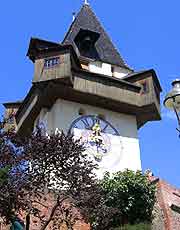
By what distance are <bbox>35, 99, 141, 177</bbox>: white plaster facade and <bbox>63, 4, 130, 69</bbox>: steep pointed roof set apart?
381 centimetres

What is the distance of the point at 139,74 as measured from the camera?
28391 mm

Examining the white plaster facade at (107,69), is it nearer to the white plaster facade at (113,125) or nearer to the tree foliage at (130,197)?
→ the white plaster facade at (113,125)

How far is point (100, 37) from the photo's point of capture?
31.9 m

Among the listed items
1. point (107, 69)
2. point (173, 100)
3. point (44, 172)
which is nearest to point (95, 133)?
point (107, 69)

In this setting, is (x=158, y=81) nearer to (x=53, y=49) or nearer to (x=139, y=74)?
(x=139, y=74)

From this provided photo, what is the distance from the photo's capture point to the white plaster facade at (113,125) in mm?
25547

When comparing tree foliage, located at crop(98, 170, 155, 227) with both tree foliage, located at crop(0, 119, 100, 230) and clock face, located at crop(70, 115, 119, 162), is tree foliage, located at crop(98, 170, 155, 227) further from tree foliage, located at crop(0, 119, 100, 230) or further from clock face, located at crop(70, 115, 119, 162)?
tree foliage, located at crop(0, 119, 100, 230)

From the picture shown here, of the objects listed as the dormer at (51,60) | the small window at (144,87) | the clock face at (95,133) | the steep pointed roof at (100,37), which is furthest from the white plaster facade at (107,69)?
the clock face at (95,133)

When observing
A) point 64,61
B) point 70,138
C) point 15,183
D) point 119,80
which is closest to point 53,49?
point 64,61

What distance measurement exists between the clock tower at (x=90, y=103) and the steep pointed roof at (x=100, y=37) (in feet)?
4.64

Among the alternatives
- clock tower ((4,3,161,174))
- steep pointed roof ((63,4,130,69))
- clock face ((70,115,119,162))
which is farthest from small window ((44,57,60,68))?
steep pointed roof ((63,4,130,69))

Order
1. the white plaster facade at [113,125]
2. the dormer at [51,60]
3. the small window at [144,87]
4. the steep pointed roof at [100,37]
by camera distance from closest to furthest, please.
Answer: the dormer at [51,60] → the white plaster facade at [113,125] → the small window at [144,87] → the steep pointed roof at [100,37]

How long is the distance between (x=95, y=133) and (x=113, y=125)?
120 centimetres

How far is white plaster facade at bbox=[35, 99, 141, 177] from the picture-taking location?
83.8ft
